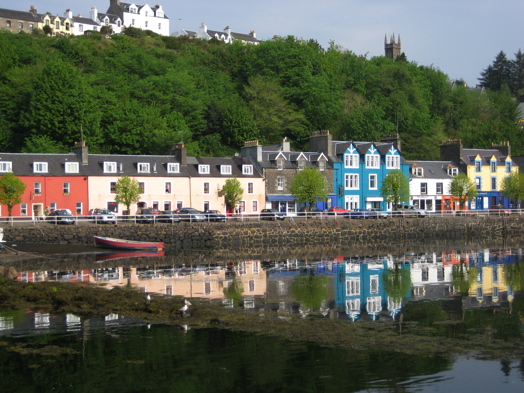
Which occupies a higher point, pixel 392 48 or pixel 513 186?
pixel 392 48

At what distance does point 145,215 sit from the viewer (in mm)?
59219

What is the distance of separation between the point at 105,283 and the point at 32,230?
1947cm

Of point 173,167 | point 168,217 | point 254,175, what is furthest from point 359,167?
point 168,217

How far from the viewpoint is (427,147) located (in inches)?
4218

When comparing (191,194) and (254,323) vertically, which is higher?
(191,194)

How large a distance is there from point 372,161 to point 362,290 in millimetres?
48587

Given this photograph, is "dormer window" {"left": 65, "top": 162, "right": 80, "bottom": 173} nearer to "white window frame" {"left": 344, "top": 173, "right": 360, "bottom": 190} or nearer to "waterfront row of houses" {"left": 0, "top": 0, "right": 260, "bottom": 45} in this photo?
"white window frame" {"left": 344, "top": 173, "right": 360, "bottom": 190}

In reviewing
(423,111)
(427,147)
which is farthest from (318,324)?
(423,111)

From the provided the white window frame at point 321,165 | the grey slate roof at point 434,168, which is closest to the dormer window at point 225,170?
the white window frame at point 321,165

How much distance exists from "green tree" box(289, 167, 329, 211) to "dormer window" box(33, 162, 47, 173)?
24.6 meters

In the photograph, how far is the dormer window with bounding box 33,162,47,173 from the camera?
64.4 meters

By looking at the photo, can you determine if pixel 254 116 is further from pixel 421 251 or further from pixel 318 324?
pixel 318 324

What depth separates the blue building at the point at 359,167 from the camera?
264ft

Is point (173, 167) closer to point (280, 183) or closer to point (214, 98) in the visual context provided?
point (280, 183)
